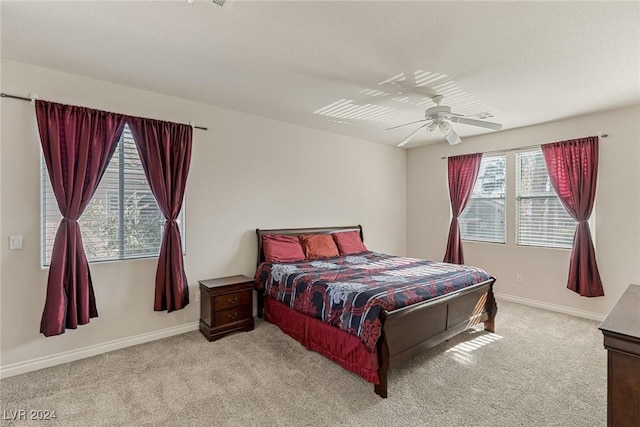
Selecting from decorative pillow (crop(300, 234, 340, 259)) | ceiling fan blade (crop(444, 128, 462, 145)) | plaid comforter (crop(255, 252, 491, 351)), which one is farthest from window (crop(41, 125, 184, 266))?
ceiling fan blade (crop(444, 128, 462, 145))

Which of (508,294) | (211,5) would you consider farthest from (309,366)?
(508,294)

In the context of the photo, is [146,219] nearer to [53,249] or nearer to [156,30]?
[53,249]

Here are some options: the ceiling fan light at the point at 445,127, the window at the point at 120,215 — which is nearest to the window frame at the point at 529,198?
the ceiling fan light at the point at 445,127

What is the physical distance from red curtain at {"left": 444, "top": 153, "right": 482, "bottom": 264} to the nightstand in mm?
3438

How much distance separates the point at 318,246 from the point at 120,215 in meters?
2.39

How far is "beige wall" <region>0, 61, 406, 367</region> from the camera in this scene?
2609 mm

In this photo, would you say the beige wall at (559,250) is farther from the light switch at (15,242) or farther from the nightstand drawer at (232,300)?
the light switch at (15,242)

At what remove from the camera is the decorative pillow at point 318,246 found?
4246 mm

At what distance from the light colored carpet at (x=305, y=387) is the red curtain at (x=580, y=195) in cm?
97

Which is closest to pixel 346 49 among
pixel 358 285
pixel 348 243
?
pixel 358 285

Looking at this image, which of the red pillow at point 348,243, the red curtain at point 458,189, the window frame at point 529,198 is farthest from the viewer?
the red curtain at point 458,189

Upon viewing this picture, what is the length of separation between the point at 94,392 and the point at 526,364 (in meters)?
3.58

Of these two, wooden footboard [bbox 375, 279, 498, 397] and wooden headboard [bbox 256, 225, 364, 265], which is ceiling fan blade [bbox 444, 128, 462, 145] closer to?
wooden footboard [bbox 375, 279, 498, 397]

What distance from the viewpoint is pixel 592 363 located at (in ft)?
9.01
